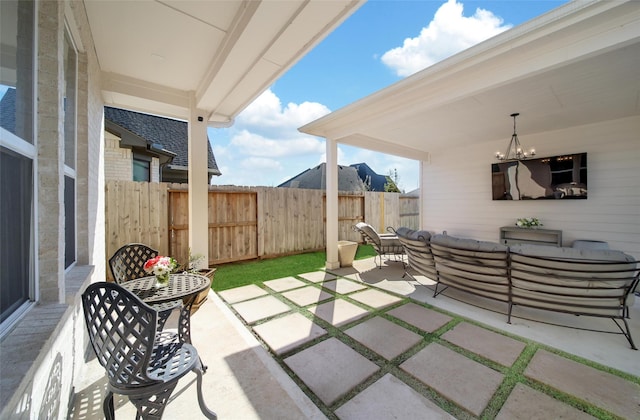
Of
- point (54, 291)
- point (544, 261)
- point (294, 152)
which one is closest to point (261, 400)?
point (54, 291)

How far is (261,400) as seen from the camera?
1792 mm

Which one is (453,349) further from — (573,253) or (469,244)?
(573,253)

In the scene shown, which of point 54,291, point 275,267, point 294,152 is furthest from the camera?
point 294,152

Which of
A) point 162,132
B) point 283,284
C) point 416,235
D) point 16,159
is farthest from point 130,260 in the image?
point 162,132

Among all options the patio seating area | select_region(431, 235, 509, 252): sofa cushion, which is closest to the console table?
the patio seating area

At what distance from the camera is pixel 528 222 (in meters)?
5.72

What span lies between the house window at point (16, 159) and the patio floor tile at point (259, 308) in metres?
2.11

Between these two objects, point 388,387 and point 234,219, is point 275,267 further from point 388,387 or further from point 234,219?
point 388,387

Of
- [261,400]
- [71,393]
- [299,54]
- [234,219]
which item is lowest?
[261,400]

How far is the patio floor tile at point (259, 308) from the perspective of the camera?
310cm

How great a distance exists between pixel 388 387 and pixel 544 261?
2176mm

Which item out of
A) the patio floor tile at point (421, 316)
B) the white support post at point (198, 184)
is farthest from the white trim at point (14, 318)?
the patio floor tile at point (421, 316)

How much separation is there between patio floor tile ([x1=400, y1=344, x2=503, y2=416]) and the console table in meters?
5.04

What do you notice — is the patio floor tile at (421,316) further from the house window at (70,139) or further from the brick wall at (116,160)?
the brick wall at (116,160)
